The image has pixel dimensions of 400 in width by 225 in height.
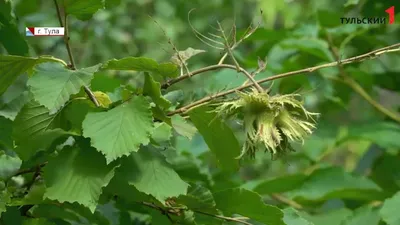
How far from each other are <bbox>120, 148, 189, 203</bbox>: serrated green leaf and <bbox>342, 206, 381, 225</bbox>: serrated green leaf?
A: 20.1 inches

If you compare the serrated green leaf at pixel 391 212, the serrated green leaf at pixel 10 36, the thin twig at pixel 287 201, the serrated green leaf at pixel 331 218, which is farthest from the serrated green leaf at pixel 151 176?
the thin twig at pixel 287 201

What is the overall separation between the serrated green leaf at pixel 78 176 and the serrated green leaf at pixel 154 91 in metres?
0.08

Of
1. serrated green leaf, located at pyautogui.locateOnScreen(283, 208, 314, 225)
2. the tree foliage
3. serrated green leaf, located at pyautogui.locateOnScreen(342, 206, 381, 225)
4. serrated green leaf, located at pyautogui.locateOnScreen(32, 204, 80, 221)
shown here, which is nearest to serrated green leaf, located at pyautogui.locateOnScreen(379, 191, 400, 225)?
the tree foliage

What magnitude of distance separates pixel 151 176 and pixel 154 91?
0.09 m

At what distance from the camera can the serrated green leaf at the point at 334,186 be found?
3.99ft

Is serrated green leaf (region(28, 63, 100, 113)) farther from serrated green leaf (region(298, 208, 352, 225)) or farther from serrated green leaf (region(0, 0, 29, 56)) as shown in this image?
serrated green leaf (region(298, 208, 352, 225))

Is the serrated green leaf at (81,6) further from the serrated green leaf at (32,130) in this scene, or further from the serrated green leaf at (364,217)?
the serrated green leaf at (364,217)

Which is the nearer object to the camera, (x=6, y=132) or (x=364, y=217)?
(x=6, y=132)

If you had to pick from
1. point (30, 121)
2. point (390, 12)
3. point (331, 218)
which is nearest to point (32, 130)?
point (30, 121)

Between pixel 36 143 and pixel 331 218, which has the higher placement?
pixel 36 143

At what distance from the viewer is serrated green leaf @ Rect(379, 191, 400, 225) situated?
0.97 m

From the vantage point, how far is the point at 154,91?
2.32 ft

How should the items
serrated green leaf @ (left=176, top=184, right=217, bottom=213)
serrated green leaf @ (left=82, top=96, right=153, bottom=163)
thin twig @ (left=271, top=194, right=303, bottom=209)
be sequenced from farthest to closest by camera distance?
thin twig @ (left=271, top=194, right=303, bottom=209) < serrated green leaf @ (left=176, top=184, right=217, bottom=213) < serrated green leaf @ (left=82, top=96, right=153, bottom=163)

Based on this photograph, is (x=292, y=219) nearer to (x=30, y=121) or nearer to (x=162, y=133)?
(x=162, y=133)
